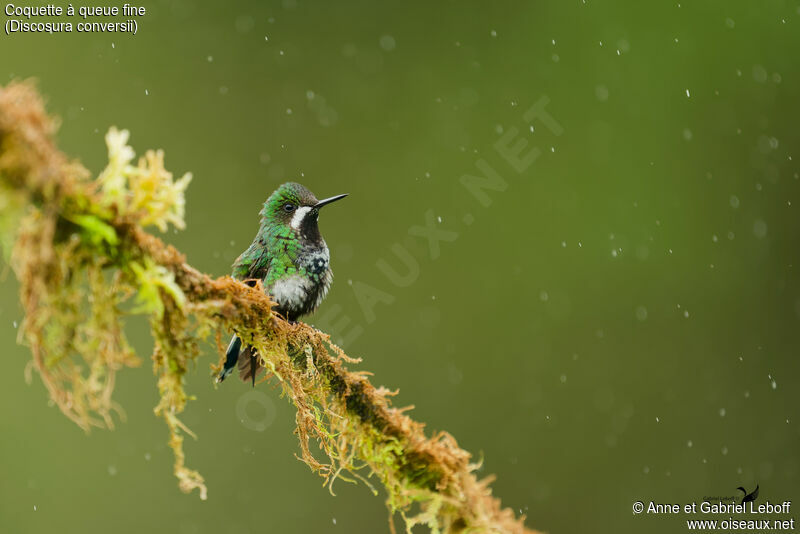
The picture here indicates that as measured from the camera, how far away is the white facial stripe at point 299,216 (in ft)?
10.8

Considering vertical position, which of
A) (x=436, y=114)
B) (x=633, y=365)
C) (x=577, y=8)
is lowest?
(x=633, y=365)

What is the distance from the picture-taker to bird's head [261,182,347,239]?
3297mm

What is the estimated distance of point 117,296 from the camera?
1.39 metres

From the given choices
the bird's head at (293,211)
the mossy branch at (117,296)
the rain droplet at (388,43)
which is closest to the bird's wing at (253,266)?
the bird's head at (293,211)

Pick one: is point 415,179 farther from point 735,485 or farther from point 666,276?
point 735,485

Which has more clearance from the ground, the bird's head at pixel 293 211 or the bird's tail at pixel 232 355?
the bird's head at pixel 293 211

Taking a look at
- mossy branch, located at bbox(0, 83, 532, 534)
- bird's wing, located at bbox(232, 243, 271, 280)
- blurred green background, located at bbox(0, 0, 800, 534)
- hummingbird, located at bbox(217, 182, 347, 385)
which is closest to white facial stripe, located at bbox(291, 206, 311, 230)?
hummingbird, located at bbox(217, 182, 347, 385)

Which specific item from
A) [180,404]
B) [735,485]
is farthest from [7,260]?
[735,485]

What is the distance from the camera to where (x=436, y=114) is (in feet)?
25.5

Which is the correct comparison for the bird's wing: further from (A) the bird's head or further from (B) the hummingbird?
(A) the bird's head

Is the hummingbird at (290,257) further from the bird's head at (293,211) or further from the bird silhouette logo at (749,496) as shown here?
the bird silhouette logo at (749,496)

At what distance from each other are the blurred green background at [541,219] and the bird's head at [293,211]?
3.66 metres

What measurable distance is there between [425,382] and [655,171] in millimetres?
3043

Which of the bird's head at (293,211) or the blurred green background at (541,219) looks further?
the blurred green background at (541,219)
